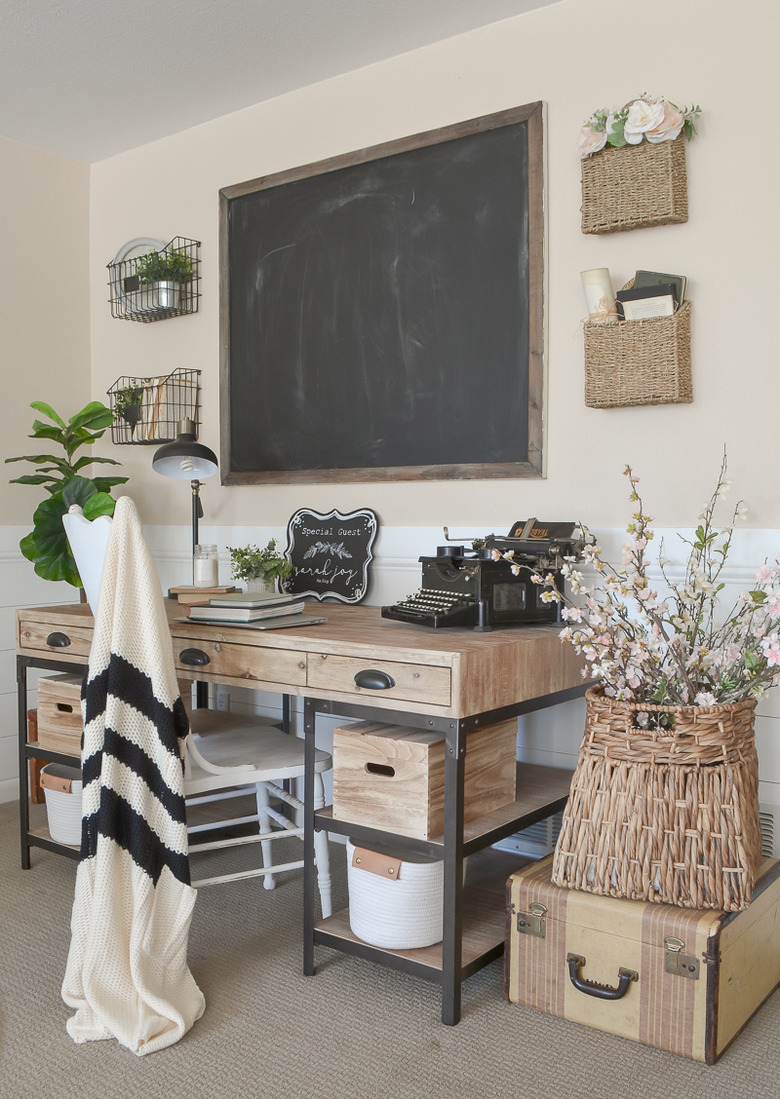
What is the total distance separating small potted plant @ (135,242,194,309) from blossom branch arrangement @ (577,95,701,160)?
168 cm

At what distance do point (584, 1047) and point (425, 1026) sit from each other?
0.34 metres

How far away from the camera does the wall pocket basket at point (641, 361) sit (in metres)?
2.42

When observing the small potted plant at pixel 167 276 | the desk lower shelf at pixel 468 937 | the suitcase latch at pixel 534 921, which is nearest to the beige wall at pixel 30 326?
the small potted plant at pixel 167 276

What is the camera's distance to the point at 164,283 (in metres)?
3.60

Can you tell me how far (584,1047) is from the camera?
75.9 inches

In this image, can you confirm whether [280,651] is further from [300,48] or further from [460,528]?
[300,48]

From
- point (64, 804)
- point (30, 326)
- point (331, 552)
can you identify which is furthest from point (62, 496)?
point (64, 804)

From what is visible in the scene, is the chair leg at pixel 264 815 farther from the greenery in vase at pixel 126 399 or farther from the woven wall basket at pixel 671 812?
the greenery in vase at pixel 126 399

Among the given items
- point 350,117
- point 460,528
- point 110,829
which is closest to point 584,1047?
point 110,829

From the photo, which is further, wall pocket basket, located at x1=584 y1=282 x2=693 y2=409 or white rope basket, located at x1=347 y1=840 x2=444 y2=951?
wall pocket basket, located at x1=584 y1=282 x2=693 y2=409

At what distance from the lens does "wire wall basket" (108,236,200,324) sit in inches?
142

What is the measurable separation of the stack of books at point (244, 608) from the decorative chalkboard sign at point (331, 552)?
0.55m

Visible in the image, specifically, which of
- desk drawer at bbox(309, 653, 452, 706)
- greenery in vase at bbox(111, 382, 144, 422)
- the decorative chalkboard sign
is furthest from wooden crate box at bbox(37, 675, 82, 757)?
greenery in vase at bbox(111, 382, 144, 422)

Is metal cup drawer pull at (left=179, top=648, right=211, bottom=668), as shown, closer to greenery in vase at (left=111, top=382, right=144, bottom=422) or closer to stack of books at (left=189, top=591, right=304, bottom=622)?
stack of books at (left=189, top=591, right=304, bottom=622)
